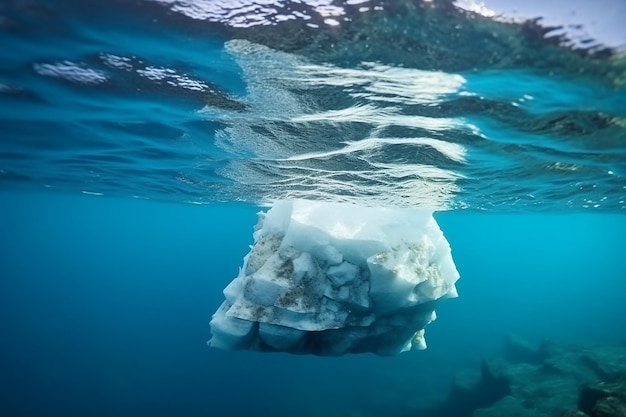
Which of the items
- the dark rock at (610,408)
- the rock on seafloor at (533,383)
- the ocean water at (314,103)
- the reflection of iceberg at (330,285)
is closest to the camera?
the ocean water at (314,103)

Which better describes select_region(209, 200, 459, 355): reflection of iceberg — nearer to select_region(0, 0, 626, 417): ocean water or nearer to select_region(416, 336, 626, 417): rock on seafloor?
select_region(0, 0, 626, 417): ocean water

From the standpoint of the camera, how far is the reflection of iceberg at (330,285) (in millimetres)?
9438

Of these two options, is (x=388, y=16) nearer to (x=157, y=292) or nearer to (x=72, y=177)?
(x=72, y=177)

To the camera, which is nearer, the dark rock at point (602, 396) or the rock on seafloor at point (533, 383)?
the dark rock at point (602, 396)

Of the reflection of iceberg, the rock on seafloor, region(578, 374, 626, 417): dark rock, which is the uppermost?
the reflection of iceberg

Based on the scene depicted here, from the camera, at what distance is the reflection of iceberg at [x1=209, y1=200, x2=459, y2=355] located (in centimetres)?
944

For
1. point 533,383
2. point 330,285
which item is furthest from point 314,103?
point 533,383

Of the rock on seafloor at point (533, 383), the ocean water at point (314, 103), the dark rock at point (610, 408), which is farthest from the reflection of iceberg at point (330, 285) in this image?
the rock on seafloor at point (533, 383)

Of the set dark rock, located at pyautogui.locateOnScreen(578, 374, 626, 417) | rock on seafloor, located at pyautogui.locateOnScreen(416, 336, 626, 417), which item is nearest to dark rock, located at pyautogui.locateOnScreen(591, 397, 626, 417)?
dark rock, located at pyautogui.locateOnScreen(578, 374, 626, 417)

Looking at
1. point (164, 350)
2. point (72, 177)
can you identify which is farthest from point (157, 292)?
point (72, 177)

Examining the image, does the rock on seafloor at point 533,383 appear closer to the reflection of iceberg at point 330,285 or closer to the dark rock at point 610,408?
the dark rock at point 610,408

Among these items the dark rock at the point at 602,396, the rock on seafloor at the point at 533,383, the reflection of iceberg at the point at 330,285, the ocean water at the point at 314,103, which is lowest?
the rock on seafloor at the point at 533,383

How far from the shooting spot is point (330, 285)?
10.1 metres

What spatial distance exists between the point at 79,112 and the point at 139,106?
2.17 metres
